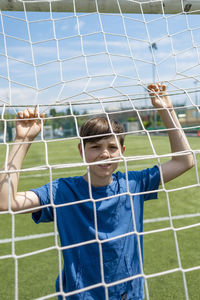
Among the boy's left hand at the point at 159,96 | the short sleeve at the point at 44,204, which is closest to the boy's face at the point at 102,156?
the short sleeve at the point at 44,204

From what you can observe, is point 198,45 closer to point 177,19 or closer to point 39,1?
point 177,19

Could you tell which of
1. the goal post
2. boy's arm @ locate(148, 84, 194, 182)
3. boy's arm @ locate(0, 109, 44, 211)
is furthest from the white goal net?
boy's arm @ locate(0, 109, 44, 211)

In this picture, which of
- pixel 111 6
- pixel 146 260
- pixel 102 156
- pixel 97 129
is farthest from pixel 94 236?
pixel 111 6

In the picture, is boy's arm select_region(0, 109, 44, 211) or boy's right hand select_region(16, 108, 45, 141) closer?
boy's arm select_region(0, 109, 44, 211)

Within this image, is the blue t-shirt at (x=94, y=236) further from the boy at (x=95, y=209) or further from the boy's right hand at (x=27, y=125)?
the boy's right hand at (x=27, y=125)

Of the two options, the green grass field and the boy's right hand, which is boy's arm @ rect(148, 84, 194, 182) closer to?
the green grass field

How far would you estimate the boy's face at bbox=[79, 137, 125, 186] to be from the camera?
911 mm

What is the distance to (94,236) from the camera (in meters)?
0.88

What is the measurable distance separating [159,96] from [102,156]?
0.40 metres

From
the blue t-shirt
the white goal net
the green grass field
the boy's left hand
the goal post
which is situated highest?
the goal post

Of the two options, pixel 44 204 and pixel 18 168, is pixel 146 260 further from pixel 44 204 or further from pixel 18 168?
pixel 18 168

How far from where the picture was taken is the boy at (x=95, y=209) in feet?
2.83

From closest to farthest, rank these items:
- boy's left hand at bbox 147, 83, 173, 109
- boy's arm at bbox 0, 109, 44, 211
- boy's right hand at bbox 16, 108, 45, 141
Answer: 1. boy's arm at bbox 0, 109, 44, 211
2. boy's right hand at bbox 16, 108, 45, 141
3. boy's left hand at bbox 147, 83, 173, 109

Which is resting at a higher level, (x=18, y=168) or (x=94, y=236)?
(x=18, y=168)
